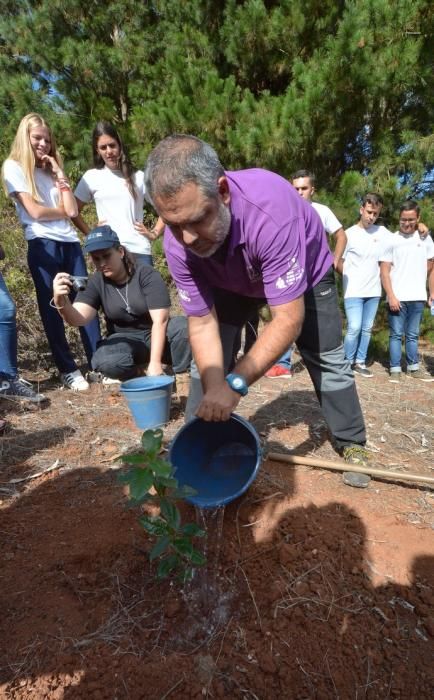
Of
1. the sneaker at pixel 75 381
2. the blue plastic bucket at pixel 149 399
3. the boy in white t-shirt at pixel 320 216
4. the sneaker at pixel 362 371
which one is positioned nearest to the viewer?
the blue plastic bucket at pixel 149 399

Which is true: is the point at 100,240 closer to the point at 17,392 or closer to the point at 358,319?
the point at 17,392

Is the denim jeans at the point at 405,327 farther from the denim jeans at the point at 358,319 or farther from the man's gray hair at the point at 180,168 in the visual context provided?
the man's gray hair at the point at 180,168

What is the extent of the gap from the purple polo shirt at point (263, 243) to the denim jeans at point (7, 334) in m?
1.59

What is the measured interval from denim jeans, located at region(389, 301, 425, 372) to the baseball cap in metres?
2.85

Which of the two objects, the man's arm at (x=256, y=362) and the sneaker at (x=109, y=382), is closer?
the man's arm at (x=256, y=362)

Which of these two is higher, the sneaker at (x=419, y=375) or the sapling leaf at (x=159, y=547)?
the sapling leaf at (x=159, y=547)

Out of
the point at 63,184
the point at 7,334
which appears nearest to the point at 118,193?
the point at 63,184

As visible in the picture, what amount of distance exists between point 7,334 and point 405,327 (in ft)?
11.6

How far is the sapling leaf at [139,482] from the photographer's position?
1276mm

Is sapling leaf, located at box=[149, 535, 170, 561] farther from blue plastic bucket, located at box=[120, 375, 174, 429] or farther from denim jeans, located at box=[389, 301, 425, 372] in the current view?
denim jeans, located at box=[389, 301, 425, 372]

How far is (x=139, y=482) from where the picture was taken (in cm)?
131

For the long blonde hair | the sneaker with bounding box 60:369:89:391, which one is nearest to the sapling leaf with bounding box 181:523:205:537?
the sneaker with bounding box 60:369:89:391

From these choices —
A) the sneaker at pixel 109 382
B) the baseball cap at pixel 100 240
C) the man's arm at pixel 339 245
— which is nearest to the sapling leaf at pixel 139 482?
the baseball cap at pixel 100 240

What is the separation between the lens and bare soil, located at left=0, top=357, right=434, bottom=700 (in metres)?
1.38
